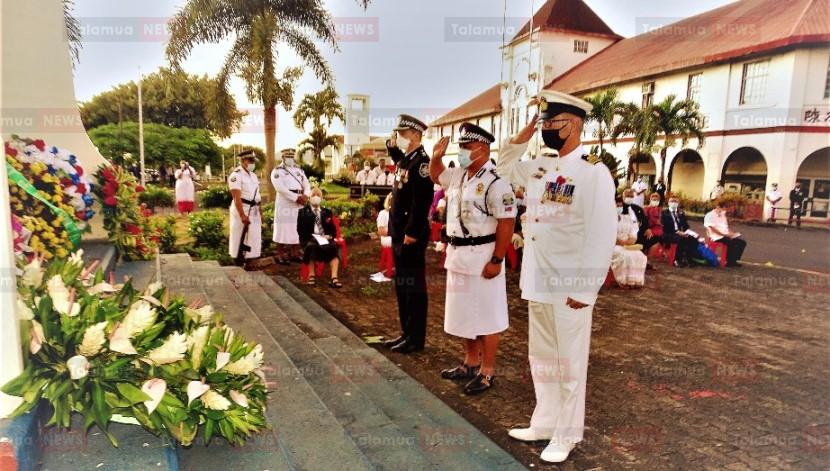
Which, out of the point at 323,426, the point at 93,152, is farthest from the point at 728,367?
the point at 93,152

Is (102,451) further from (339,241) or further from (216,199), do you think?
(216,199)

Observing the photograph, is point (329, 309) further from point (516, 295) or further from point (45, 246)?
point (45, 246)

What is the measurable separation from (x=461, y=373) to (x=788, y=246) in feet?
45.5

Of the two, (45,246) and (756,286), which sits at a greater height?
(45,246)

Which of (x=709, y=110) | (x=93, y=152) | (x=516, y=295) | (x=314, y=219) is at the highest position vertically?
(x=709, y=110)

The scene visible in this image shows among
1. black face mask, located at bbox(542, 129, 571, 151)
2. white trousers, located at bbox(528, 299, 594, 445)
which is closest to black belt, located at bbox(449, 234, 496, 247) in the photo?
white trousers, located at bbox(528, 299, 594, 445)

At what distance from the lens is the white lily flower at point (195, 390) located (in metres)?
2.02

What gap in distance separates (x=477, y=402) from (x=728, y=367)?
2543 mm

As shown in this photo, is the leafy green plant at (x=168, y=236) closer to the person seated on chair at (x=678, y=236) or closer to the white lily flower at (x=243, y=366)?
the white lily flower at (x=243, y=366)

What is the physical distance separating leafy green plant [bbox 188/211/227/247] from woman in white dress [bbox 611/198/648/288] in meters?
7.47

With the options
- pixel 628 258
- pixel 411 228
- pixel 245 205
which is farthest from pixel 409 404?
pixel 245 205

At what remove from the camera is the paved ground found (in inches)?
442

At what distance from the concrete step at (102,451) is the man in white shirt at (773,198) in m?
23.8

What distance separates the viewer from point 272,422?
287 cm
